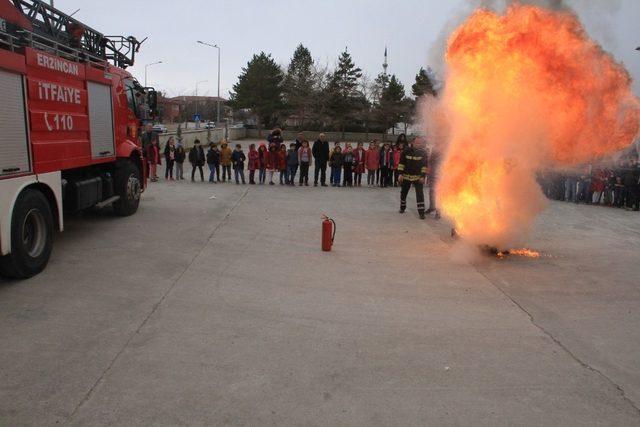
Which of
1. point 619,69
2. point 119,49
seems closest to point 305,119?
point 119,49

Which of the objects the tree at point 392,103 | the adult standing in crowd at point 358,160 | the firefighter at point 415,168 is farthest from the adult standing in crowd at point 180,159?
the tree at point 392,103

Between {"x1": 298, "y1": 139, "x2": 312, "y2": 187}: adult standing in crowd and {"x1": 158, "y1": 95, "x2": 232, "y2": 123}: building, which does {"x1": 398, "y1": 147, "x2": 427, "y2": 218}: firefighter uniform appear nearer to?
{"x1": 298, "y1": 139, "x2": 312, "y2": 187}: adult standing in crowd

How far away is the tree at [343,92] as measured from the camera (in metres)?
60.8

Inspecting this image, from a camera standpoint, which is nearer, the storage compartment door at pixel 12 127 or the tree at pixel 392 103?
the storage compartment door at pixel 12 127

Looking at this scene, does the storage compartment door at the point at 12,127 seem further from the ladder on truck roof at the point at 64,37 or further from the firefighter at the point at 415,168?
the firefighter at the point at 415,168

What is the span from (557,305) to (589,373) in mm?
1778

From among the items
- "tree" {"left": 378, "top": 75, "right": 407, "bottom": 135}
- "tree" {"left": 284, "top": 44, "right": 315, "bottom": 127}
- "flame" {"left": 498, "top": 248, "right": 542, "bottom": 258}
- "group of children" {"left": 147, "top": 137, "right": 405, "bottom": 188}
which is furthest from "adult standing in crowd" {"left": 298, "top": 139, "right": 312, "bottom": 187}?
"tree" {"left": 284, "top": 44, "right": 315, "bottom": 127}

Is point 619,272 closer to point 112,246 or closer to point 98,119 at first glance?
point 112,246

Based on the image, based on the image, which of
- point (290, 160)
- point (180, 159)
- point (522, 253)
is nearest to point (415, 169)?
point (522, 253)

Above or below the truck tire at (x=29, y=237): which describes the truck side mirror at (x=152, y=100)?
above

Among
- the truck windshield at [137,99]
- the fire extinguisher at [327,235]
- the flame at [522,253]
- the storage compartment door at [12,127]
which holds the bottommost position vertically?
the flame at [522,253]

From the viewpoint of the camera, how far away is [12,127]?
6.19 m

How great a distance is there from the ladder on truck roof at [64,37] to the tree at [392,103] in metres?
49.8

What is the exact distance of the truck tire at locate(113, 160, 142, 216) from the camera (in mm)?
10391
